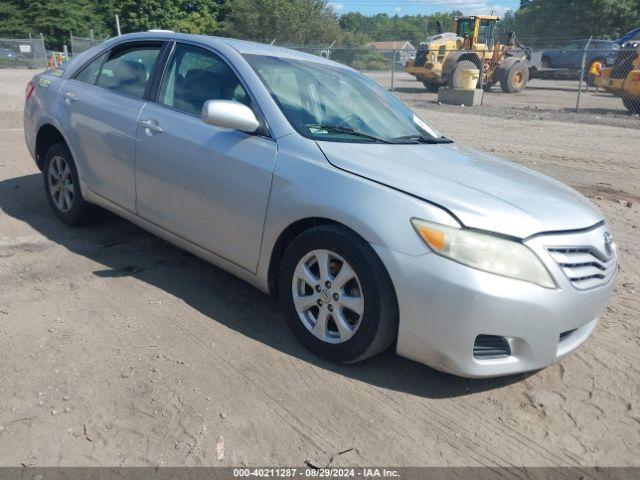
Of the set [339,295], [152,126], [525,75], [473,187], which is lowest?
[339,295]

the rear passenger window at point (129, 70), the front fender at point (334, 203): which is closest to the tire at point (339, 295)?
the front fender at point (334, 203)

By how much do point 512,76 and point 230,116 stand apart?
21802 millimetres

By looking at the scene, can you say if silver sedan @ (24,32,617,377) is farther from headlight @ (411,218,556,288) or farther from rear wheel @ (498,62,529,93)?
rear wheel @ (498,62,529,93)

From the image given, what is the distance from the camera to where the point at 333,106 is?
3793 millimetres

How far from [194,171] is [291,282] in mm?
1021

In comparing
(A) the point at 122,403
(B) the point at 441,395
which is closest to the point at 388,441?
(B) the point at 441,395

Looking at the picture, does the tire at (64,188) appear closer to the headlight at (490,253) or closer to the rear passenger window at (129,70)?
the rear passenger window at (129,70)

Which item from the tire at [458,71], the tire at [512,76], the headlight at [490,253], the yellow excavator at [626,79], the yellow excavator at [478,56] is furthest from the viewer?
the tire at [512,76]

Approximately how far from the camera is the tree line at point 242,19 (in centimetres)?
4681

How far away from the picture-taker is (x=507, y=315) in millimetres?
2668

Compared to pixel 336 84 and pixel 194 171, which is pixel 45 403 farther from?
pixel 336 84

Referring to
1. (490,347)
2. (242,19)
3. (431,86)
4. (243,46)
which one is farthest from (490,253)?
(242,19)

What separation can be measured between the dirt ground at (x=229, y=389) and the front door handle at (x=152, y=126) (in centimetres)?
106

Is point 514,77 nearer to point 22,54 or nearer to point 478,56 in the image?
point 478,56
